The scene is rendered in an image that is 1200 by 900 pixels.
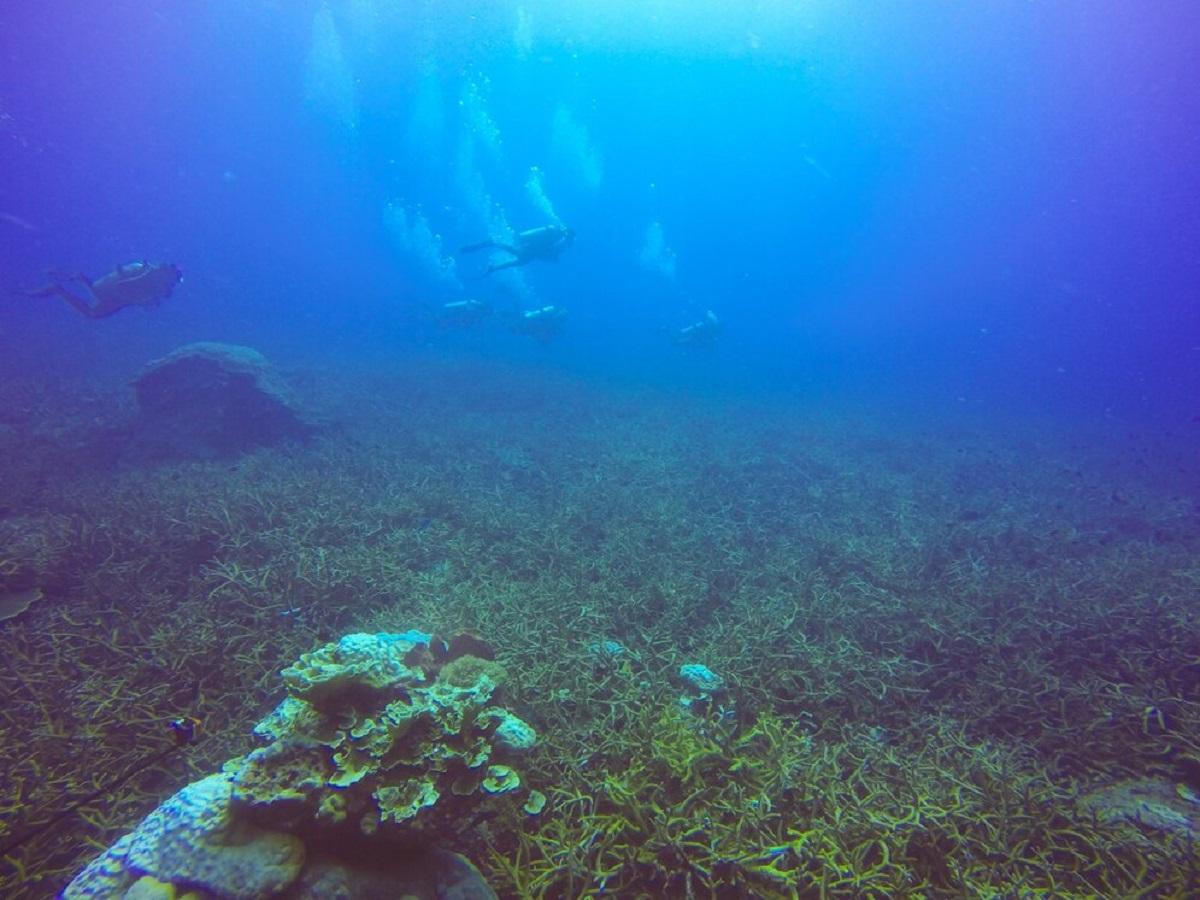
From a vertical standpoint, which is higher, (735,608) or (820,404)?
(820,404)

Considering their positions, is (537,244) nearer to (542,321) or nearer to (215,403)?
(542,321)

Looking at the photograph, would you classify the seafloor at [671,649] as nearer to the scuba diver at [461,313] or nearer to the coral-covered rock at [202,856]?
the coral-covered rock at [202,856]

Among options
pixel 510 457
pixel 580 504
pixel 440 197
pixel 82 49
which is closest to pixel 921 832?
pixel 580 504

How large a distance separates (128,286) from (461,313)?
10.5m

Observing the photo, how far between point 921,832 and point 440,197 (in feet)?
425

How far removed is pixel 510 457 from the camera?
13.0 metres

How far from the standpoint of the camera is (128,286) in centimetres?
1195

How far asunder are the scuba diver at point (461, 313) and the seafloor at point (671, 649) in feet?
33.0

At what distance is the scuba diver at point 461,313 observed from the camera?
800 inches

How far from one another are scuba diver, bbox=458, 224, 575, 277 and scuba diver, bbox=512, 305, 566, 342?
284 cm

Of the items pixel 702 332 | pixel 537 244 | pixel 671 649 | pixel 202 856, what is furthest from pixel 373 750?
pixel 702 332

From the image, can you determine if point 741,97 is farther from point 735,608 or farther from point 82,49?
point 735,608

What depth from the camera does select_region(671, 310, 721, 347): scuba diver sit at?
22.5m

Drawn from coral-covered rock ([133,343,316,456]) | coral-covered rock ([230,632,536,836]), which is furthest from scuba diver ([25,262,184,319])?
coral-covered rock ([230,632,536,836])
